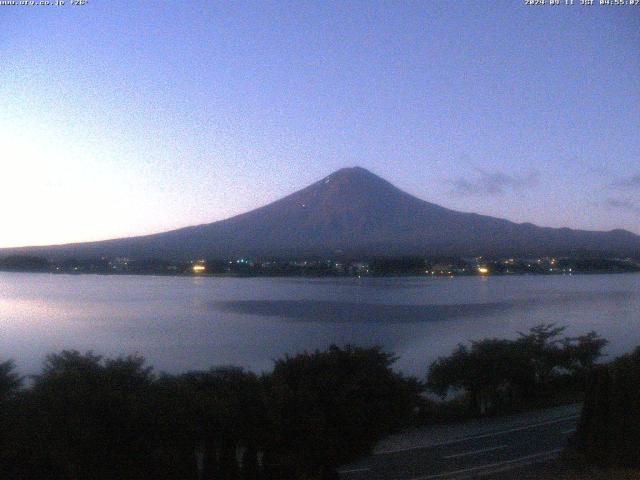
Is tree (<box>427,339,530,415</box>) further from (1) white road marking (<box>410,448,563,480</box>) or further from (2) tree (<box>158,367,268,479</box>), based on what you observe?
(2) tree (<box>158,367,268,479</box>)

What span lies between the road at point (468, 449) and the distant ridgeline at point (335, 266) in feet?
82.7

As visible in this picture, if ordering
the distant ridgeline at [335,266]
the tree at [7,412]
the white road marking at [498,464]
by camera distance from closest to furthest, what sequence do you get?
the tree at [7,412] < the white road marking at [498,464] < the distant ridgeline at [335,266]

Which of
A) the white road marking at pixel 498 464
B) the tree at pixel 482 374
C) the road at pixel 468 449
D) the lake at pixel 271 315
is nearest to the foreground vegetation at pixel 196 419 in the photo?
the white road marking at pixel 498 464

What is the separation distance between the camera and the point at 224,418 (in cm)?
736

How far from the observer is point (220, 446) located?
25.0 feet

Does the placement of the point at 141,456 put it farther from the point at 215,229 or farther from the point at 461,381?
the point at 215,229

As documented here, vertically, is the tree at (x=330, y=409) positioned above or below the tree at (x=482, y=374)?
above

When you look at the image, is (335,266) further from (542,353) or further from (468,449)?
(468,449)

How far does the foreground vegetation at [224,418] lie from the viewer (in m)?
6.67

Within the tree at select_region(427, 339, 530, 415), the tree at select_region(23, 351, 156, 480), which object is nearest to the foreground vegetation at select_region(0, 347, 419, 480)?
the tree at select_region(23, 351, 156, 480)

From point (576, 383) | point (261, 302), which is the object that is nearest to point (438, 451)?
point (576, 383)

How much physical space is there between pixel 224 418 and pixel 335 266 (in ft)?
105

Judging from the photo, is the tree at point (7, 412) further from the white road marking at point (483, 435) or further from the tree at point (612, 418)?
the tree at point (612, 418)

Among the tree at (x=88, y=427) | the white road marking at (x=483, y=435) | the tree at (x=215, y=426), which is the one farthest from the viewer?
the white road marking at (x=483, y=435)
